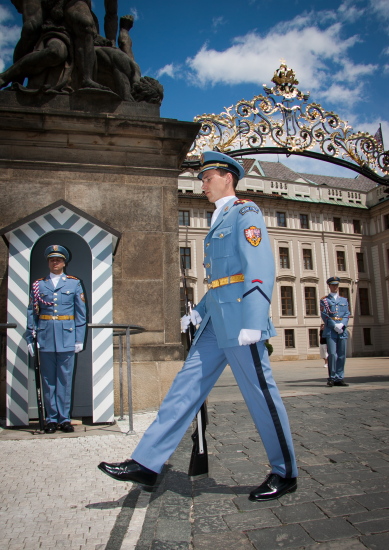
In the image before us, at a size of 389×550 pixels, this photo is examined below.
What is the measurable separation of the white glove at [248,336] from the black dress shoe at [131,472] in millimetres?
970

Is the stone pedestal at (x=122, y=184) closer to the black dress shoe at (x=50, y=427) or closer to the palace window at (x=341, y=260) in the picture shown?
the black dress shoe at (x=50, y=427)

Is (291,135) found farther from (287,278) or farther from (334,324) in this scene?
(287,278)

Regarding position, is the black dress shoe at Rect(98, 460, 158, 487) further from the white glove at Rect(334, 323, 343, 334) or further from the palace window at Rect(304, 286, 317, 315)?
the palace window at Rect(304, 286, 317, 315)

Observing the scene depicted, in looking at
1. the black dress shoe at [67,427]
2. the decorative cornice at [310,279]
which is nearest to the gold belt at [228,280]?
the black dress shoe at [67,427]

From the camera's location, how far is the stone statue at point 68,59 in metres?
7.10

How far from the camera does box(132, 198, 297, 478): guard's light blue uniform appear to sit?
304 centimetres

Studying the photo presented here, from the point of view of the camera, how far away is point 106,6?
27.3 feet

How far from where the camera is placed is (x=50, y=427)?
5363 mm

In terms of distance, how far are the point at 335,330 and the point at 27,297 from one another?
674 cm

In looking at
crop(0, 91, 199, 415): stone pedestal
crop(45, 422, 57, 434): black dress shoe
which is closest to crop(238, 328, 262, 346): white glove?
crop(45, 422, 57, 434): black dress shoe

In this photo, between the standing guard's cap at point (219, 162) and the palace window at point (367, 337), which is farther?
the palace window at point (367, 337)

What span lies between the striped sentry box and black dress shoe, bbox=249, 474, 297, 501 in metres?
3.04

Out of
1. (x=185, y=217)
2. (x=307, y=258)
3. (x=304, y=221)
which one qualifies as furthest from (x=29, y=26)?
(x=307, y=258)

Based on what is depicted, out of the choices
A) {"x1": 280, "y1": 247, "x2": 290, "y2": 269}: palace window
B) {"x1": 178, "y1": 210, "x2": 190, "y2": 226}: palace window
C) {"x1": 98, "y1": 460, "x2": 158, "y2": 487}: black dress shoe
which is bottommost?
{"x1": 98, "y1": 460, "x2": 158, "y2": 487}: black dress shoe
